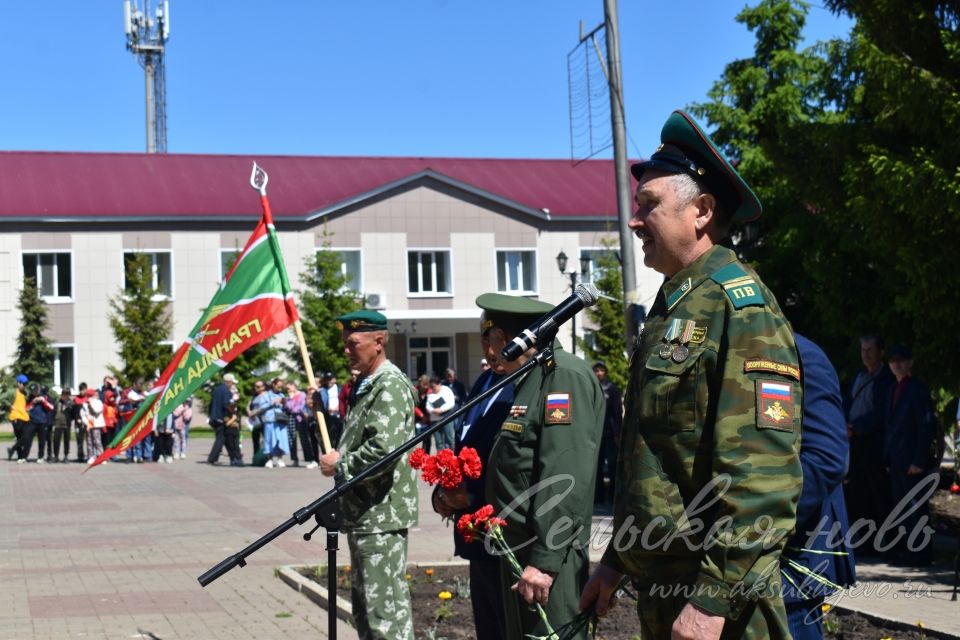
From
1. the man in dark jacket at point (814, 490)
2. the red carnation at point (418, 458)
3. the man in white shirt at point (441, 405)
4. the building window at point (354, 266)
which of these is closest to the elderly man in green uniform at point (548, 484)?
the red carnation at point (418, 458)

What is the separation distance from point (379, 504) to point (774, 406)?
10.9 ft

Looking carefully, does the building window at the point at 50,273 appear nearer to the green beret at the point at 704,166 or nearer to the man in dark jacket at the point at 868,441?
the man in dark jacket at the point at 868,441

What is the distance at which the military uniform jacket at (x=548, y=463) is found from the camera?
14.1ft

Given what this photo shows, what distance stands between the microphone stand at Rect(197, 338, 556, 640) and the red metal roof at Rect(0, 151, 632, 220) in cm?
3900

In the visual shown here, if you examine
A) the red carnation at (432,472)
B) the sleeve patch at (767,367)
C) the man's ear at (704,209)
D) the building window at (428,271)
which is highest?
the building window at (428,271)

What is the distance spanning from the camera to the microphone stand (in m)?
4.09

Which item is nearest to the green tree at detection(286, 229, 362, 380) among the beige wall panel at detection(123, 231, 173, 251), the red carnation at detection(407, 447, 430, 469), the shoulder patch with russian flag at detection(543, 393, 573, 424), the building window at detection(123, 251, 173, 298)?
the building window at detection(123, 251, 173, 298)

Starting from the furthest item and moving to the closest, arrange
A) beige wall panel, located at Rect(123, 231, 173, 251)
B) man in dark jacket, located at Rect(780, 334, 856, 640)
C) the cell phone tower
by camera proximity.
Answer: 1. the cell phone tower
2. beige wall panel, located at Rect(123, 231, 173, 251)
3. man in dark jacket, located at Rect(780, 334, 856, 640)

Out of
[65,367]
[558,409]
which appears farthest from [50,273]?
[558,409]

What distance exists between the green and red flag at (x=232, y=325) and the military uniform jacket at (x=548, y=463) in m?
3.23

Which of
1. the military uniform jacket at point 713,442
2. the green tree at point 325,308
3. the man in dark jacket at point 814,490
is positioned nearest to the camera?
the military uniform jacket at point 713,442

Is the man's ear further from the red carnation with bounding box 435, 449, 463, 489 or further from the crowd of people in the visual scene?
the crowd of people

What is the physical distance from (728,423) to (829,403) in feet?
3.74

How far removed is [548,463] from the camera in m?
4.34
